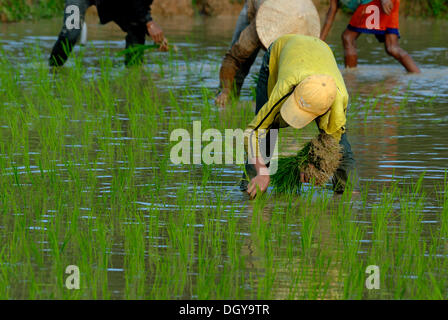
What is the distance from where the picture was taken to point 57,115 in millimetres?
6375

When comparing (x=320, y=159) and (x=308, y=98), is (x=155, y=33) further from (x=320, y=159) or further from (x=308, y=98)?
(x=308, y=98)

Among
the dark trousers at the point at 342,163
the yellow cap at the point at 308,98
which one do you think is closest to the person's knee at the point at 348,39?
the dark trousers at the point at 342,163

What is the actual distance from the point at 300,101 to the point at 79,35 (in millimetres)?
5051

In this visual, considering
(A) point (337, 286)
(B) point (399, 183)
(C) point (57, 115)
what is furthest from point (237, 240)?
(C) point (57, 115)

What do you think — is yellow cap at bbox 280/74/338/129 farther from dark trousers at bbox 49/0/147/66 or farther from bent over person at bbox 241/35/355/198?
dark trousers at bbox 49/0/147/66

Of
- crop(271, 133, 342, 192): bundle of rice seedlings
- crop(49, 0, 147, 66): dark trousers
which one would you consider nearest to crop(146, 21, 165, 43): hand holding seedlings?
crop(49, 0, 147, 66): dark trousers

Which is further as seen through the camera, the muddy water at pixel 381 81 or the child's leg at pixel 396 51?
the child's leg at pixel 396 51

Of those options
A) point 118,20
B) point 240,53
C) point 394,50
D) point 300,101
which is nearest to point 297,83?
point 300,101

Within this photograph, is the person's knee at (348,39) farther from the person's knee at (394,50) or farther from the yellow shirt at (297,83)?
the yellow shirt at (297,83)

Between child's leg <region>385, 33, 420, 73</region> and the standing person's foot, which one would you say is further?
child's leg <region>385, 33, 420, 73</region>

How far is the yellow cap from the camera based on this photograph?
151 inches

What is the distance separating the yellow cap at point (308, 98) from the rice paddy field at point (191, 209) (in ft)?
1.49

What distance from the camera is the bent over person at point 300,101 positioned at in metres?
3.85
